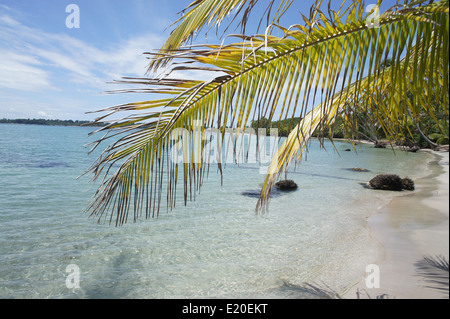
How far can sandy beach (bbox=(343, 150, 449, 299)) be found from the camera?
14.2 feet

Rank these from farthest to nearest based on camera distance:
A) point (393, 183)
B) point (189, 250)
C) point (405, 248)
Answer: point (393, 183) → point (189, 250) → point (405, 248)

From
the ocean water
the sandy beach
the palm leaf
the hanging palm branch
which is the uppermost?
the palm leaf

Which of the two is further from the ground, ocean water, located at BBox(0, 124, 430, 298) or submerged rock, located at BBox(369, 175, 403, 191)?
submerged rock, located at BBox(369, 175, 403, 191)

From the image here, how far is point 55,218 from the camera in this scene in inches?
387

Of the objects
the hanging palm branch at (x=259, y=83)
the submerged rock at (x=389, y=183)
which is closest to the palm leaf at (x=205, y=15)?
the hanging palm branch at (x=259, y=83)

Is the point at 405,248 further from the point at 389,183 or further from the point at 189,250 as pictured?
the point at 389,183

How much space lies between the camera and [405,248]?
6254 millimetres

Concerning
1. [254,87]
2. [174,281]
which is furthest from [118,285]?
[254,87]

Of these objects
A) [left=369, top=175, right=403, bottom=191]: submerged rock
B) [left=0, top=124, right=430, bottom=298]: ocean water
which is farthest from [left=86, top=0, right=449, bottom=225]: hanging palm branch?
[left=369, top=175, right=403, bottom=191]: submerged rock

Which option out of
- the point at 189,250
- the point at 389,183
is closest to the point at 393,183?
the point at 389,183

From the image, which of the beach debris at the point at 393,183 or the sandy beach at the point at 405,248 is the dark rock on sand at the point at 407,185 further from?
the sandy beach at the point at 405,248

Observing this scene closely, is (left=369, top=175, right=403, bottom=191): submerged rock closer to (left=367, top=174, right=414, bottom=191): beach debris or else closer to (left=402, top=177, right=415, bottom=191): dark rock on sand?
(left=367, top=174, right=414, bottom=191): beach debris

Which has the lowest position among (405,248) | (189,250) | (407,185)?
(189,250)
